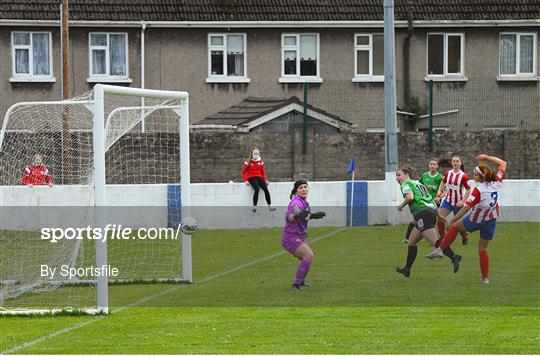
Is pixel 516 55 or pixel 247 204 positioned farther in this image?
pixel 516 55

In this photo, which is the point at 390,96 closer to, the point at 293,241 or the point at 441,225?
the point at 441,225

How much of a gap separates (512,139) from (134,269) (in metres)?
18.3

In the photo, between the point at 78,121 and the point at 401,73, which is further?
the point at 401,73

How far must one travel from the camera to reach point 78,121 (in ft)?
65.0

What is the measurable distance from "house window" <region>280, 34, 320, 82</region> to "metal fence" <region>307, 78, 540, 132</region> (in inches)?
42.9

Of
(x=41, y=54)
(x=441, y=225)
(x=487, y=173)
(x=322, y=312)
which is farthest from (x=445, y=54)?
(x=322, y=312)

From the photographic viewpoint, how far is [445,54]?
139ft

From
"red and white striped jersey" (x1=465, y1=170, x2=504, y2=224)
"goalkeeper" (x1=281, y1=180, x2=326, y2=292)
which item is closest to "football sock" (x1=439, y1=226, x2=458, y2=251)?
"red and white striped jersey" (x1=465, y1=170, x2=504, y2=224)

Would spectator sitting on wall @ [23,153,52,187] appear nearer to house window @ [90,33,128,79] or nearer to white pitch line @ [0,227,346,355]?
white pitch line @ [0,227,346,355]

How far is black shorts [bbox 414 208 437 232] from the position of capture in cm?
1927

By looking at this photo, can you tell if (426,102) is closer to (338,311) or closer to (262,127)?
(262,127)

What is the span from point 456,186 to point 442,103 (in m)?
17.0

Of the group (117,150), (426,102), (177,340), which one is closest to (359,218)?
(117,150)

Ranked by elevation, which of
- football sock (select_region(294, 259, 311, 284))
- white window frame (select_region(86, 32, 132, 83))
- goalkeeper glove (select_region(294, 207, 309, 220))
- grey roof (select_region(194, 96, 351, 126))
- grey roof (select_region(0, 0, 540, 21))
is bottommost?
football sock (select_region(294, 259, 311, 284))
